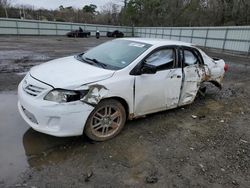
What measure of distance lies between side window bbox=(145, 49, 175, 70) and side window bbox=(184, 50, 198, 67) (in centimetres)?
38

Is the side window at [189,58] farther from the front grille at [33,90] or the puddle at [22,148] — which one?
the front grille at [33,90]

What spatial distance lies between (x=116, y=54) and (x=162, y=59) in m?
0.88

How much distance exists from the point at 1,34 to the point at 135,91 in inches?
1203

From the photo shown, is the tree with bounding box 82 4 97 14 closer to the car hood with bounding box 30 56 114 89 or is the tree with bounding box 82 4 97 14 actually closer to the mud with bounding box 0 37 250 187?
the mud with bounding box 0 37 250 187

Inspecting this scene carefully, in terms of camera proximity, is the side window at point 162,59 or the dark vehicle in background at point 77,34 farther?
the dark vehicle in background at point 77,34

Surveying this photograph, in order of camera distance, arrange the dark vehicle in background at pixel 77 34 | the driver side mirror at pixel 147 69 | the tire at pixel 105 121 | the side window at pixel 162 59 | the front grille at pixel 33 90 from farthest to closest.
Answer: the dark vehicle in background at pixel 77 34
the side window at pixel 162 59
the driver side mirror at pixel 147 69
the tire at pixel 105 121
the front grille at pixel 33 90

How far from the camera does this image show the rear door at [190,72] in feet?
14.8

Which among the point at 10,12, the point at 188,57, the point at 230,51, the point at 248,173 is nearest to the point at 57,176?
the point at 248,173

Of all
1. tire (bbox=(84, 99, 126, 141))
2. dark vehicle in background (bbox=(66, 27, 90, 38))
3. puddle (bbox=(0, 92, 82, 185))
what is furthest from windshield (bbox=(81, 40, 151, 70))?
dark vehicle in background (bbox=(66, 27, 90, 38))

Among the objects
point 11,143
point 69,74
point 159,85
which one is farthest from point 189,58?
point 11,143

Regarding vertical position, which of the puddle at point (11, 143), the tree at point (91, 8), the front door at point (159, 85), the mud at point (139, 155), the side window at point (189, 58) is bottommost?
the mud at point (139, 155)

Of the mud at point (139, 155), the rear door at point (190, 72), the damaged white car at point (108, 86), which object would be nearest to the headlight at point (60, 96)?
the damaged white car at point (108, 86)

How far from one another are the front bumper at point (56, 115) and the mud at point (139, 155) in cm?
35

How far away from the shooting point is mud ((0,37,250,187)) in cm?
271
